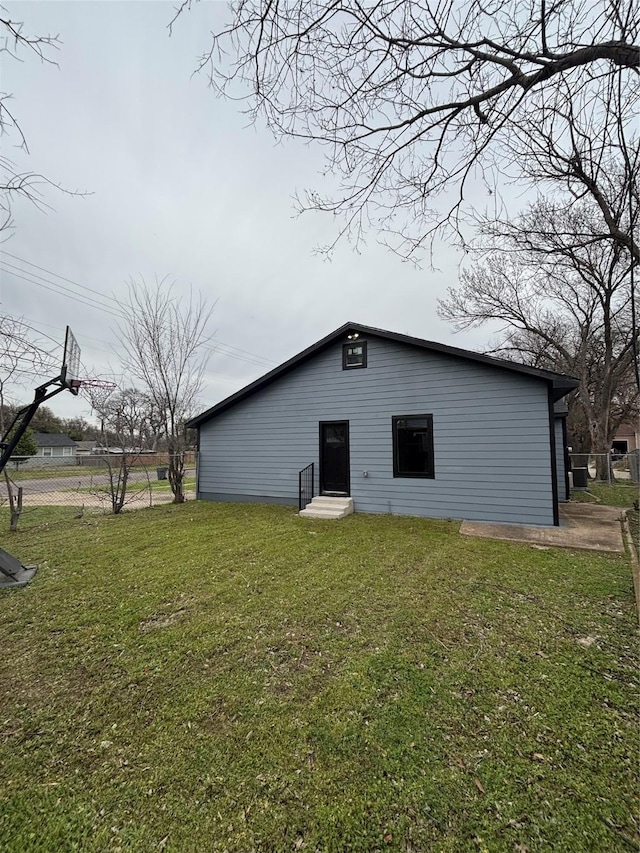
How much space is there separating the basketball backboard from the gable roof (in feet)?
15.0

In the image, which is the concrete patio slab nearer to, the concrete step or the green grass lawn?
the green grass lawn

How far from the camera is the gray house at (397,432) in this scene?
633 cm

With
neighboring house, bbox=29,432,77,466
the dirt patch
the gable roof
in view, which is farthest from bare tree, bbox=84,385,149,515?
neighboring house, bbox=29,432,77,466

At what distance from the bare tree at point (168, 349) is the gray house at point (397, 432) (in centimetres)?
83

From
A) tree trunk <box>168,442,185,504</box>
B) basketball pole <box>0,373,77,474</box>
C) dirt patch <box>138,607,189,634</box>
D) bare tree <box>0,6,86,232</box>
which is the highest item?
bare tree <box>0,6,86,232</box>

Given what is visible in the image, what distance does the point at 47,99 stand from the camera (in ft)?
8.28

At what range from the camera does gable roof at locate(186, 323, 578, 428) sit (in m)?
6.06

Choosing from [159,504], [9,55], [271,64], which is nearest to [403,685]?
[9,55]

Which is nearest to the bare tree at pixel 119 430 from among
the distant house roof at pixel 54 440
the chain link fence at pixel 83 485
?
the chain link fence at pixel 83 485

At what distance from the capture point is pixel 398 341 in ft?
24.4

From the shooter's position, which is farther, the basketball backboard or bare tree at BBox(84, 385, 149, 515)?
bare tree at BBox(84, 385, 149, 515)

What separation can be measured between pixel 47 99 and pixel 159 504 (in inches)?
339

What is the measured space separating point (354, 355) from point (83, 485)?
12127 millimetres

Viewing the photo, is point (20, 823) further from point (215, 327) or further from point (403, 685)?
point (215, 327)
